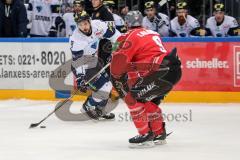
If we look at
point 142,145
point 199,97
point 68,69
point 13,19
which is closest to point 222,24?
point 199,97

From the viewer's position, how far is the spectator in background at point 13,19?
11.1 metres

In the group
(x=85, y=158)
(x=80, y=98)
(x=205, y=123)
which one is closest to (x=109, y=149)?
(x=85, y=158)

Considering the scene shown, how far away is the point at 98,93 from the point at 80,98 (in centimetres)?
203

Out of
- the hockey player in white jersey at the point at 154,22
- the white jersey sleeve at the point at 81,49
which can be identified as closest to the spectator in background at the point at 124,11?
the hockey player in white jersey at the point at 154,22

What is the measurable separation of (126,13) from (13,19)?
6.02 feet

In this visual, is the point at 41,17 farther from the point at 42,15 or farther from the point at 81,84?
the point at 81,84

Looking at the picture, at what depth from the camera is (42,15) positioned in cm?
1157

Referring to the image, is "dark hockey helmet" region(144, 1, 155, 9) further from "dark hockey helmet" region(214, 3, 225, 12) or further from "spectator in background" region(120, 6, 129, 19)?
"dark hockey helmet" region(214, 3, 225, 12)

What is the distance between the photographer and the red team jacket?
638cm

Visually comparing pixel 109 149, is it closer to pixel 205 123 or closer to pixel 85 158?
pixel 85 158

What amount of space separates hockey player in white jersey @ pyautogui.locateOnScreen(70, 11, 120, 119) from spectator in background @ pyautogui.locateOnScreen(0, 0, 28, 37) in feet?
9.71

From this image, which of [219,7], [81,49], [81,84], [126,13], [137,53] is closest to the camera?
[137,53]

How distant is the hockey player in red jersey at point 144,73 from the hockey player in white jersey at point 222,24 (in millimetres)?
4037

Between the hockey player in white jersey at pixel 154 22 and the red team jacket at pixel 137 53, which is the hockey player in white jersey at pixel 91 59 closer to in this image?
the red team jacket at pixel 137 53
